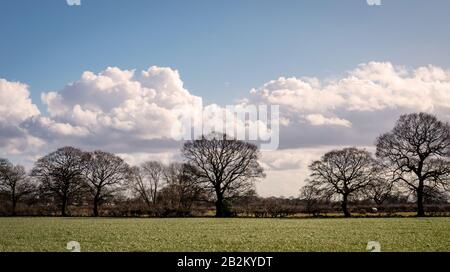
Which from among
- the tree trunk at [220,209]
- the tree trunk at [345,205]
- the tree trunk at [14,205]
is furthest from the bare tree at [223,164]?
the tree trunk at [14,205]

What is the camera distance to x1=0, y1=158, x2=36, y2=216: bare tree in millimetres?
90500

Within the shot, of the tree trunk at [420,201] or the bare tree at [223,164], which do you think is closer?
the tree trunk at [420,201]

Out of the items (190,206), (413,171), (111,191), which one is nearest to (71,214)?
(111,191)

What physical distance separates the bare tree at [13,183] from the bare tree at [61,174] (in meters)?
9.06

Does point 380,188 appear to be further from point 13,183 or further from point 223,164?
point 13,183

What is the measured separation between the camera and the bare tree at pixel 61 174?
81.4 metres

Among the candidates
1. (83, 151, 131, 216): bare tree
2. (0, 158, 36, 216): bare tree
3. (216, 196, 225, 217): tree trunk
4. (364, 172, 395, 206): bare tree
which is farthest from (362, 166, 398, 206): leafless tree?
(0, 158, 36, 216): bare tree

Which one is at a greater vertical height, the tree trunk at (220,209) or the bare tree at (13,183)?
the bare tree at (13,183)

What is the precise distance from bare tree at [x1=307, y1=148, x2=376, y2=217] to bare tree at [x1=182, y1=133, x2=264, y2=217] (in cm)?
963

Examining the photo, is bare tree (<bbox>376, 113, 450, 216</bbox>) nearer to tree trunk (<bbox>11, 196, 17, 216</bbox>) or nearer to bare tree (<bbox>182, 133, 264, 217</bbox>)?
bare tree (<bbox>182, 133, 264, 217</bbox>)

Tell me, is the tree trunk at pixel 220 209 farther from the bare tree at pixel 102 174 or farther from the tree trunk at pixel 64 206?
the tree trunk at pixel 64 206

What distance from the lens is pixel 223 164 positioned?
7394cm
